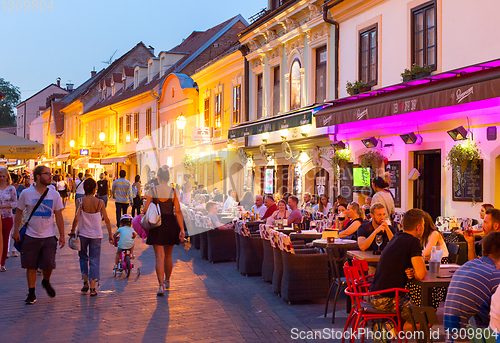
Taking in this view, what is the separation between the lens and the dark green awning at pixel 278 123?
16.0 meters

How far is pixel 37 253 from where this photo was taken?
24.1 ft

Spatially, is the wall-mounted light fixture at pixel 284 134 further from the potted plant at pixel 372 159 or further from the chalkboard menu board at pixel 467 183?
the chalkboard menu board at pixel 467 183

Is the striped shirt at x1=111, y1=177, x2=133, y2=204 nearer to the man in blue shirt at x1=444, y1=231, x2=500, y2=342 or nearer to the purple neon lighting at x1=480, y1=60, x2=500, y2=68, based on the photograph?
the purple neon lighting at x1=480, y1=60, x2=500, y2=68

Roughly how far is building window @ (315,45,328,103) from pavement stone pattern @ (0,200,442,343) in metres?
9.53

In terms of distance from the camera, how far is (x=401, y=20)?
13859mm

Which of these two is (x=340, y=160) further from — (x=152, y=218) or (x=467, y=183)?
(x=152, y=218)

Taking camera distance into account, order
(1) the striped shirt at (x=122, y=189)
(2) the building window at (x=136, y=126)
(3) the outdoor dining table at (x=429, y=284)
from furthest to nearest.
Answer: (2) the building window at (x=136, y=126), (1) the striped shirt at (x=122, y=189), (3) the outdoor dining table at (x=429, y=284)

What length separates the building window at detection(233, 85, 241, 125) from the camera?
79.5 feet

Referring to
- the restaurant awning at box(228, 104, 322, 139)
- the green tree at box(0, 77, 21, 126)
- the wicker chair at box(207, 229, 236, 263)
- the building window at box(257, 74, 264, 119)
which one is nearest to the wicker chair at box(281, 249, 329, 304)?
the wicker chair at box(207, 229, 236, 263)

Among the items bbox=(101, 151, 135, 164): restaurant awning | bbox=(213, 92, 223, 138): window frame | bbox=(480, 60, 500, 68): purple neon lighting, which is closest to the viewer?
bbox=(480, 60, 500, 68): purple neon lighting

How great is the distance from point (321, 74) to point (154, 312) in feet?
41.3

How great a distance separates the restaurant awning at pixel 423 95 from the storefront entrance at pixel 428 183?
1.95 meters

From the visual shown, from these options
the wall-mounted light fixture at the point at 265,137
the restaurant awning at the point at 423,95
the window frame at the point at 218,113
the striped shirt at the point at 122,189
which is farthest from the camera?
the window frame at the point at 218,113

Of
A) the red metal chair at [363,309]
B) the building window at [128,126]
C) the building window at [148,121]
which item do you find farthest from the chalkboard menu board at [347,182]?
the building window at [128,126]
